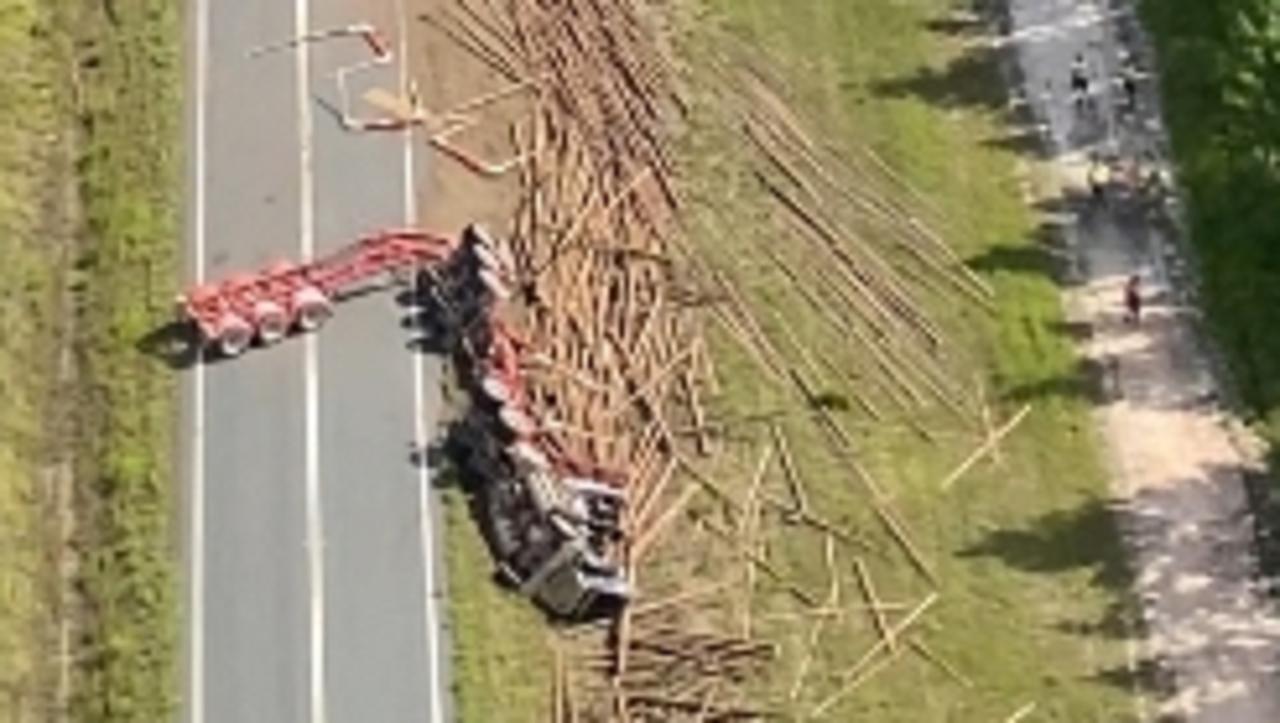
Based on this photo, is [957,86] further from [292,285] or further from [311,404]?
[311,404]

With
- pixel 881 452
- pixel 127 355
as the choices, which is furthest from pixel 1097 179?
pixel 127 355

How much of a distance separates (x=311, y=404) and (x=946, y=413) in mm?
8959

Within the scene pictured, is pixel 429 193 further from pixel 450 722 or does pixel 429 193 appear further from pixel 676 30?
pixel 450 722

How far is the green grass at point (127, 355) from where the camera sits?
103 ft

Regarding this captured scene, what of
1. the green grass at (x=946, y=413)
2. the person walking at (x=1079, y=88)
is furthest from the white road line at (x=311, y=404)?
the person walking at (x=1079, y=88)

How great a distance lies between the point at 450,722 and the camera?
1208 inches

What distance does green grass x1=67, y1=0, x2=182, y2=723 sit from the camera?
31.3 m

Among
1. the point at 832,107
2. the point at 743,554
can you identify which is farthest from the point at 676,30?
the point at 743,554

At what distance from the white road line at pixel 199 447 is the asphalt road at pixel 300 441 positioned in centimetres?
3

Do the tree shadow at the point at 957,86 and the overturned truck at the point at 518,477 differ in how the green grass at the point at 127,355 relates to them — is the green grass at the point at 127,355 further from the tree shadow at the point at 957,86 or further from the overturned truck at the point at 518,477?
the tree shadow at the point at 957,86

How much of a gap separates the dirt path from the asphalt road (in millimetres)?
9708

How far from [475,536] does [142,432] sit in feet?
15.9

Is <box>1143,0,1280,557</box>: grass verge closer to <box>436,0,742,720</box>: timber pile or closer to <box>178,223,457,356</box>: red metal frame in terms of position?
<box>436,0,742,720</box>: timber pile

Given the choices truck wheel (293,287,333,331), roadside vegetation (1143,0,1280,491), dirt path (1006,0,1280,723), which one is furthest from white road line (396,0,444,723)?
roadside vegetation (1143,0,1280,491)
